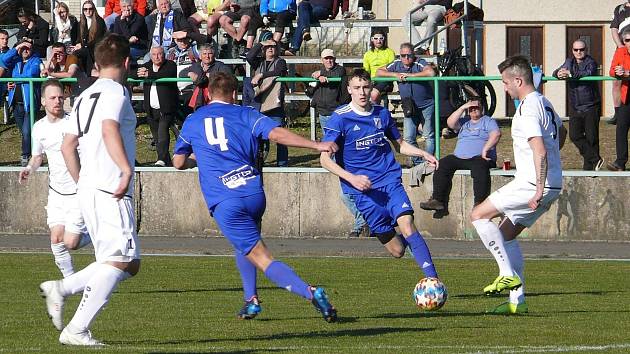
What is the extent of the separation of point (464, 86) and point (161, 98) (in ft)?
15.9

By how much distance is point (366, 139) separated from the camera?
12.5 m

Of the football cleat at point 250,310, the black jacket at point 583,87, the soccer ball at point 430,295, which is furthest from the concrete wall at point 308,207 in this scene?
the football cleat at point 250,310

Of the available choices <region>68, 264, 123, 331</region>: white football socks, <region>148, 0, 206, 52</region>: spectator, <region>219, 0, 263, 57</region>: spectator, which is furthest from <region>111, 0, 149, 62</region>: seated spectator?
<region>68, 264, 123, 331</region>: white football socks

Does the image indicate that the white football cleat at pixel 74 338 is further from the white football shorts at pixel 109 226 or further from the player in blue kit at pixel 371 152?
the player in blue kit at pixel 371 152

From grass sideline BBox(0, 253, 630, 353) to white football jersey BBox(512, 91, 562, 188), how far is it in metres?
1.21

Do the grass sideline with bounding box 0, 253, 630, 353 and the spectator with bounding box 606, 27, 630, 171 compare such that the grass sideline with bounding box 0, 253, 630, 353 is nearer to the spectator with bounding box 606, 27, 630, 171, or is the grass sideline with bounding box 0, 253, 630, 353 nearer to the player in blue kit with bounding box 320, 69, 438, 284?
the player in blue kit with bounding box 320, 69, 438, 284

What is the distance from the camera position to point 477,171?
1958 cm

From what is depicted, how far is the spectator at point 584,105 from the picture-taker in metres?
20.0

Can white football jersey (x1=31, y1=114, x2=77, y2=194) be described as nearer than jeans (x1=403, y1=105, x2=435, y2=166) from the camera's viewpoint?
Yes

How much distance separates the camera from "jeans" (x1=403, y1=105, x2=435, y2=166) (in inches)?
807

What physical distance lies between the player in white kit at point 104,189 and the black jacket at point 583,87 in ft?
40.4

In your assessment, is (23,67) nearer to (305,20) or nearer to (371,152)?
(305,20)

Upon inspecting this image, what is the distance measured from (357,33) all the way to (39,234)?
8.32 meters

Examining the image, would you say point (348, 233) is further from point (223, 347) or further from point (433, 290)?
point (223, 347)
